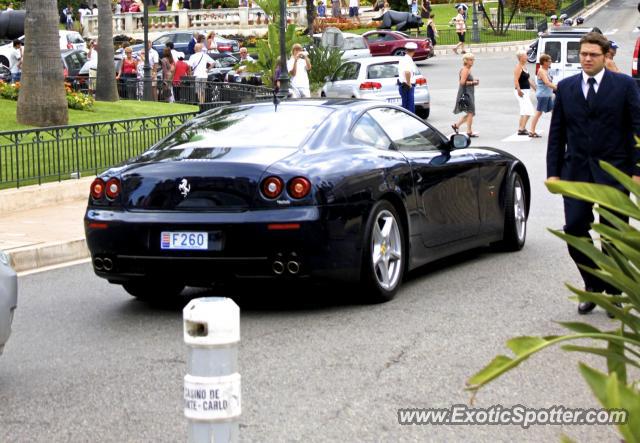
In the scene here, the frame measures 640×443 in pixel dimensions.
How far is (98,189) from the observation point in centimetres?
952

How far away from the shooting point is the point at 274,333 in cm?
872

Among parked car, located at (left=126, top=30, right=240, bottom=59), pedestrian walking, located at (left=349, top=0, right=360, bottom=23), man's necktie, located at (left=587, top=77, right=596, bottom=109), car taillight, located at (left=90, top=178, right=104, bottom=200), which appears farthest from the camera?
pedestrian walking, located at (left=349, top=0, right=360, bottom=23)

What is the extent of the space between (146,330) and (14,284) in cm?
155

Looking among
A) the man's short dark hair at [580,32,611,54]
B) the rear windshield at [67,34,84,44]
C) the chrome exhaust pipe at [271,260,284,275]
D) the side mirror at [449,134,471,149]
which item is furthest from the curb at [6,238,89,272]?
the rear windshield at [67,34,84,44]

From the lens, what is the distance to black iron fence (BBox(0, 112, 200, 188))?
16172mm

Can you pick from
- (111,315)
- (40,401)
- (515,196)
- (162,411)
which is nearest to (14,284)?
(40,401)

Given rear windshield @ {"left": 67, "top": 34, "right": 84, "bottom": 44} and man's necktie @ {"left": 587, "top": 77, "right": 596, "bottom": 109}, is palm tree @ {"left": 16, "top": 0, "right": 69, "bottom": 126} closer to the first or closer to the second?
man's necktie @ {"left": 587, "top": 77, "right": 596, "bottom": 109}

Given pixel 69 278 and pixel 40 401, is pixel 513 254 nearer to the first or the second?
pixel 69 278

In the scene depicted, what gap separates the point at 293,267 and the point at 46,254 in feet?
14.5

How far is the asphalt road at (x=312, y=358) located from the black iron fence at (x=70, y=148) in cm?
448

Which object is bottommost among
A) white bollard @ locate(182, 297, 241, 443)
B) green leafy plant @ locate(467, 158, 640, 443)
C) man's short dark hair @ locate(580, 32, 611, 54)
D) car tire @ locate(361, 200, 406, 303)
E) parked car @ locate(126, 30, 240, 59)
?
parked car @ locate(126, 30, 240, 59)

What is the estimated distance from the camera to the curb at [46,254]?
485 inches

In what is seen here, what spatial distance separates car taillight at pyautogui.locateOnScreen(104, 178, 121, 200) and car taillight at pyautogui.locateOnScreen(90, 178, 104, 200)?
0.05 m

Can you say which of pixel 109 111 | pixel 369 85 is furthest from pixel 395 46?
pixel 109 111
